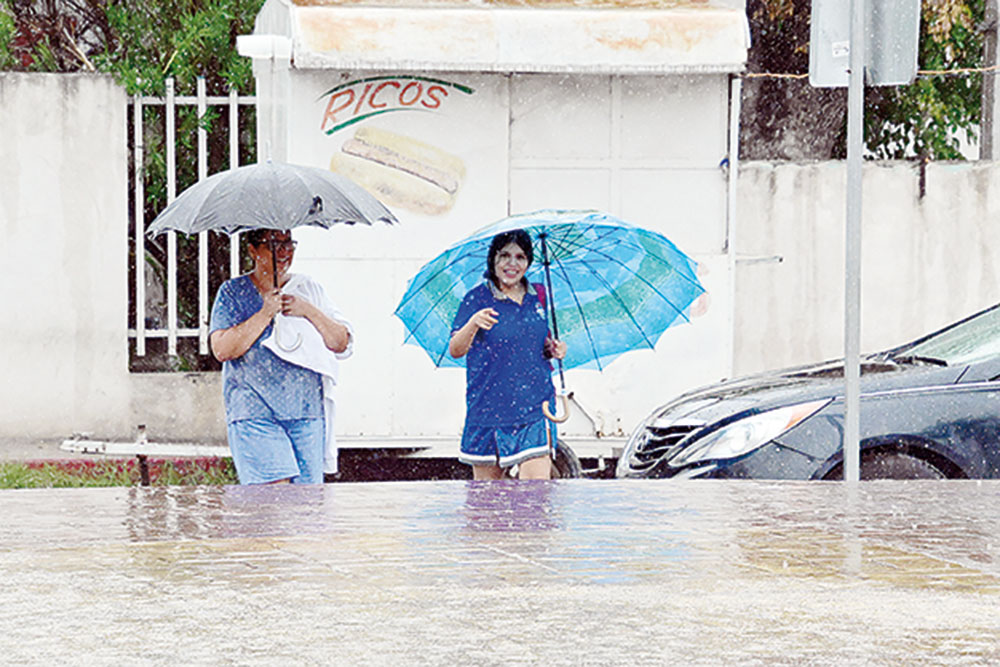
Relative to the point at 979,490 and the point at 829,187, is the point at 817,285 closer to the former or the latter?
the point at 829,187

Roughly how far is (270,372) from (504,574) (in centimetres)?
228

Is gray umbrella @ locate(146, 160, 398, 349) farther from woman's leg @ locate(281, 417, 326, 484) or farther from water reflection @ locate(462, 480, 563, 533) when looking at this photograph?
water reflection @ locate(462, 480, 563, 533)

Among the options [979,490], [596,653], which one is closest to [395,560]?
[596,653]

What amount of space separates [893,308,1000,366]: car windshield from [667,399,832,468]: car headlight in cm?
81

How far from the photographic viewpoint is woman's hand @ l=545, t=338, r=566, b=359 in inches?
293

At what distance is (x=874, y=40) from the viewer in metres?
7.24

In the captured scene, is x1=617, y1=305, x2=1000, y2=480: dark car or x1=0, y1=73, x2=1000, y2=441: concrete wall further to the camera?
x1=0, y1=73, x2=1000, y2=441: concrete wall

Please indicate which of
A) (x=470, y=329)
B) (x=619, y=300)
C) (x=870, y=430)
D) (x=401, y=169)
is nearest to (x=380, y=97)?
(x=401, y=169)

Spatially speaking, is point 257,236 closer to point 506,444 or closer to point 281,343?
point 281,343

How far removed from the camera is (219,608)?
14.3 feet

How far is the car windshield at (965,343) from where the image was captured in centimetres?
805

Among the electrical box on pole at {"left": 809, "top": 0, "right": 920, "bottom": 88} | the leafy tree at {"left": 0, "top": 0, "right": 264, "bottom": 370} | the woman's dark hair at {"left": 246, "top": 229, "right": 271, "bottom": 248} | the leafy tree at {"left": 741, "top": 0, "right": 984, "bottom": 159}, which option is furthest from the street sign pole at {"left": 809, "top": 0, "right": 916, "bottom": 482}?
the leafy tree at {"left": 741, "top": 0, "right": 984, "bottom": 159}

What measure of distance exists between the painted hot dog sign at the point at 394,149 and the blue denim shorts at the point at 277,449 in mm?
2819

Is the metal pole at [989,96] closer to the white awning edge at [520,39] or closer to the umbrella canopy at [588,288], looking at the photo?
the white awning edge at [520,39]
